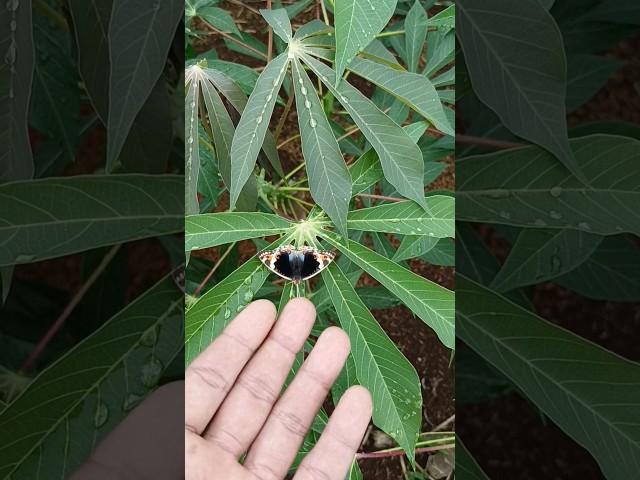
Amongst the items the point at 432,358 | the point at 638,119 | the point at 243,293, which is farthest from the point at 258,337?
the point at 638,119

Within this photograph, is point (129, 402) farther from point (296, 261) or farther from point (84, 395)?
point (296, 261)

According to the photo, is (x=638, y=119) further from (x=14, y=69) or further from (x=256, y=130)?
(x=14, y=69)

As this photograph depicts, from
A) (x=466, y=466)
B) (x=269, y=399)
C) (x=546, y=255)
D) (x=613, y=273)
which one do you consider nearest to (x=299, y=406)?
(x=269, y=399)

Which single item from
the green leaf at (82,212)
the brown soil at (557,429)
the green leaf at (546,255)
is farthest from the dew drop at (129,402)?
the brown soil at (557,429)

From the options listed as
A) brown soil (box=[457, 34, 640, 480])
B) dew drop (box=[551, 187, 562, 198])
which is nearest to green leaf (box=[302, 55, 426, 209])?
dew drop (box=[551, 187, 562, 198])

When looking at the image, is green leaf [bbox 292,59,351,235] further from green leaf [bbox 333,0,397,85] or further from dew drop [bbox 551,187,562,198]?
dew drop [bbox 551,187,562,198]

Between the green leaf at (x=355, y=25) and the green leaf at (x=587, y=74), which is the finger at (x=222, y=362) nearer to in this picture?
the green leaf at (x=355, y=25)
